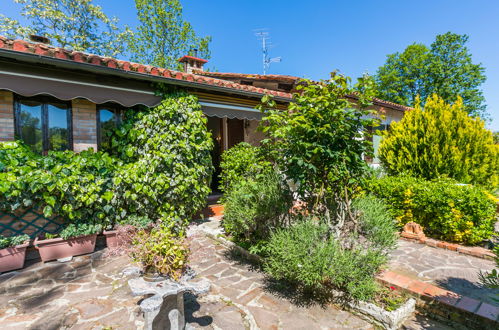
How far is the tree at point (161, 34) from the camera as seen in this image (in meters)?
26.6

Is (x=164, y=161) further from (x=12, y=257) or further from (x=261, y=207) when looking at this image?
(x=12, y=257)

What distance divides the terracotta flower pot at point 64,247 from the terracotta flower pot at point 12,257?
0.24 m

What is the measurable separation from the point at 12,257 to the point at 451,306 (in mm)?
7886

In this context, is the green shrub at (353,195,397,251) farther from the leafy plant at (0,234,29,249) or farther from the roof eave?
the leafy plant at (0,234,29,249)

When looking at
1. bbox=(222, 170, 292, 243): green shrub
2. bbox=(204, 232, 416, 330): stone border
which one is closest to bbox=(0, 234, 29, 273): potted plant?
bbox=(222, 170, 292, 243): green shrub

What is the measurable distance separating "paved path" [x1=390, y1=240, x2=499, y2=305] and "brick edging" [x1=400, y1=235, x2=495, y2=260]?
0.32 feet

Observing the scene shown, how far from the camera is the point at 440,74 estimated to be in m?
34.8

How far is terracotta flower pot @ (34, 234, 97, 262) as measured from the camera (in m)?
5.38

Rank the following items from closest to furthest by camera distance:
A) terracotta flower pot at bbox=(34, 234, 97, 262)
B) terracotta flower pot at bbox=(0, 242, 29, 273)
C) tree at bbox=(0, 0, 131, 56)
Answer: terracotta flower pot at bbox=(0, 242, 29, 273), terracotta flower pot at bbox=(34, 234, 97, 262), tree at bbox=(0, 0, 131, 56)

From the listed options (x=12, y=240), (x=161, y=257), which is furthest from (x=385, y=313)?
(x=12, y=240)

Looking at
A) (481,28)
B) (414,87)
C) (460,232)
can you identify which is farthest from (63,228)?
(414,87)

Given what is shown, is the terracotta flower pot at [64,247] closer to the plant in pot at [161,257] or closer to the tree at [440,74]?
the plant in pot at [161,257]

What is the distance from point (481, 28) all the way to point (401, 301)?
55.8ft

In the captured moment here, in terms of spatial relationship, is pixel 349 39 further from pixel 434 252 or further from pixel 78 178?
pixel 78 178
